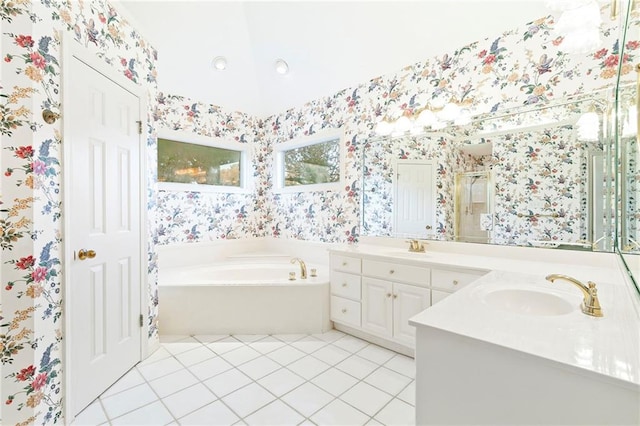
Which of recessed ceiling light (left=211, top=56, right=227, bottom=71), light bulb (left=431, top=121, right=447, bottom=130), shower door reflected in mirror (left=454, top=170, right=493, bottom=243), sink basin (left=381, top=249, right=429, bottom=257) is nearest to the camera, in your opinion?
shower door reflected in mirror (left=454, top=170, right=493, bottom=243)

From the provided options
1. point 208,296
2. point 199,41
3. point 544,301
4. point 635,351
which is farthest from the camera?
point 199,41

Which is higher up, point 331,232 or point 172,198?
point 172,198

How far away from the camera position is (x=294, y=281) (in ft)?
9.05

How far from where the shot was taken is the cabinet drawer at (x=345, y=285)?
250 cm

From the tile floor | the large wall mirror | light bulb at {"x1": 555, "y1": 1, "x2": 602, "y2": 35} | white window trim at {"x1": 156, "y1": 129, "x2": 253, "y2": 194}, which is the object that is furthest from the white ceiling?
the tile floor

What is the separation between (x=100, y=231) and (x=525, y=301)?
2.38 meters

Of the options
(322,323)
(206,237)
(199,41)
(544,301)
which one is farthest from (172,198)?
(544,301)

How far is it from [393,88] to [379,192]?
102 centimetres

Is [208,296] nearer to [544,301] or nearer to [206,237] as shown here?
[206,237]

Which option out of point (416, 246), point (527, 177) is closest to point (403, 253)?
point (416, 246)

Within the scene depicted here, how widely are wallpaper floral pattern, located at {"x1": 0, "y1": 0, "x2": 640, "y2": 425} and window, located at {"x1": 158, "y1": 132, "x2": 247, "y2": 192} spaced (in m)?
0.12

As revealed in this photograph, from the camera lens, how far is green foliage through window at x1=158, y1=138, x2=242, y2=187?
128 inches

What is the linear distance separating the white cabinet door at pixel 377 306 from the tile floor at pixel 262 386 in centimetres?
20

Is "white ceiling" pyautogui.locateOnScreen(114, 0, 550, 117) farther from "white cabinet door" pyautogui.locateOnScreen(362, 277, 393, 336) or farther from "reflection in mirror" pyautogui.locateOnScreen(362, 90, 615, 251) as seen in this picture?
"white cabinet door" pyautogui.locateOnScreen(362, 277, 393, 336)
